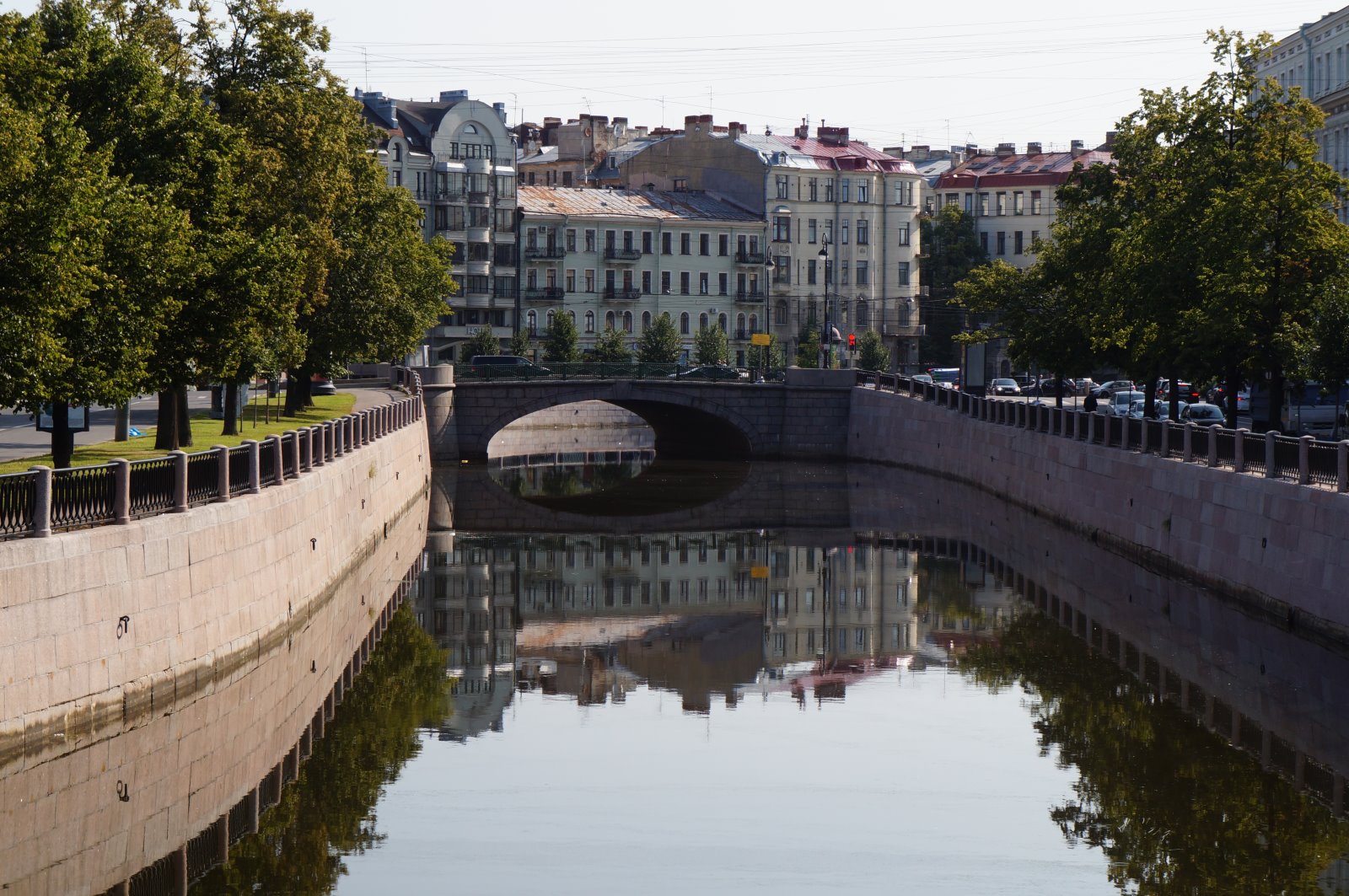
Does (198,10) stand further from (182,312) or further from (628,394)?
(628,394)

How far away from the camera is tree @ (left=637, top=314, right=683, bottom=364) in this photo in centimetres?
11119

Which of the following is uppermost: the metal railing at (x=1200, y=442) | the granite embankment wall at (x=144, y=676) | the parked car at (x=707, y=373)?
the parked car at (x=707, y=373)

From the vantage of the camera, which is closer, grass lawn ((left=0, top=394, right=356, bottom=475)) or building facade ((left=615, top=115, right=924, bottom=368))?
grass lawn ((left=0, top=394, right=356, bottom=475))

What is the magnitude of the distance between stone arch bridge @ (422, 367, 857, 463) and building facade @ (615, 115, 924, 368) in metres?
38.8

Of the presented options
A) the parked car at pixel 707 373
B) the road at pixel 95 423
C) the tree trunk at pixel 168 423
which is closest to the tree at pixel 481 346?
the road at pixel 95 423

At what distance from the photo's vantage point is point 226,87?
48844 millimetres

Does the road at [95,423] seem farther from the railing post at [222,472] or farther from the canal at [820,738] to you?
the canal at [820,738]

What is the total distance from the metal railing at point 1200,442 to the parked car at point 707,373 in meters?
18.8

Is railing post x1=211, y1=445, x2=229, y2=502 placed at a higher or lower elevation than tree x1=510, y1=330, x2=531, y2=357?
lower

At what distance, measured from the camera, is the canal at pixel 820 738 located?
20266 millimetres

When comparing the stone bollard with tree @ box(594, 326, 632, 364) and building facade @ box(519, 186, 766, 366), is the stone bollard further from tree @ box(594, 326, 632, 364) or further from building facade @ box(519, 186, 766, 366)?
building facade @ box(519, 186, 766, 366)

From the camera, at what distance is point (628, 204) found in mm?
118562


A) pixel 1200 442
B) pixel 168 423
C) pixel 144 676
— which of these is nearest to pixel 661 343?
pixel 168 423

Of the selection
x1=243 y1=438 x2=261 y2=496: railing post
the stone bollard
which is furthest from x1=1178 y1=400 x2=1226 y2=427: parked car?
the stone bollard
